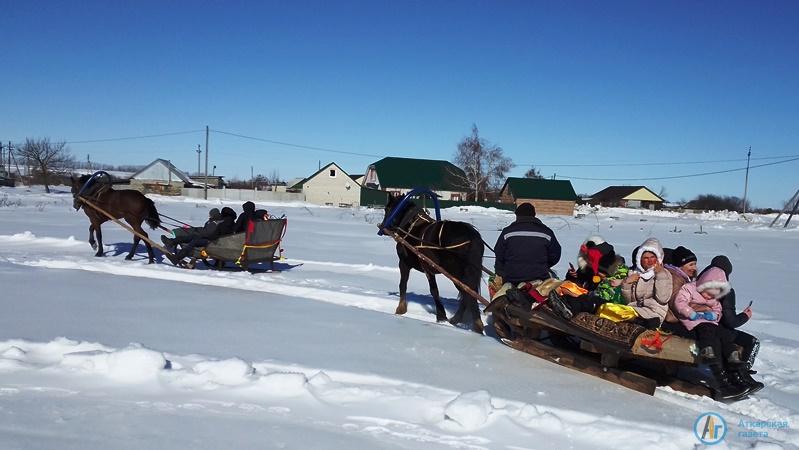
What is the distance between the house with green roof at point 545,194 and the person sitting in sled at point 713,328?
46.1 m

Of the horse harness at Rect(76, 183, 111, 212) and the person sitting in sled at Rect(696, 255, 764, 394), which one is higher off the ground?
the horse harness at Rect(76, 183, 111, 212)

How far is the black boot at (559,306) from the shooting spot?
512 centimetres

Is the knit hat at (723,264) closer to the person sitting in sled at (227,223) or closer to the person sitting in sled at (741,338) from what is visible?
the person sitting in sled at (741,338)

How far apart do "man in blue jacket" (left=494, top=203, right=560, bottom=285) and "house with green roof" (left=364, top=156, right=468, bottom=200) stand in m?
49.3

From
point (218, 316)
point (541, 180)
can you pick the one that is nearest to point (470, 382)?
point (218, 316)

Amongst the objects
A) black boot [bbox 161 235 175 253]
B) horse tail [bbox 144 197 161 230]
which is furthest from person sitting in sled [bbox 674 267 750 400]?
horse tail [bbox 144 197 161 230]

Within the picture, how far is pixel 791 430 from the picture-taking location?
4.06 metres

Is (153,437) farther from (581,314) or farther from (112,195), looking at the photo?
A: (112,195)

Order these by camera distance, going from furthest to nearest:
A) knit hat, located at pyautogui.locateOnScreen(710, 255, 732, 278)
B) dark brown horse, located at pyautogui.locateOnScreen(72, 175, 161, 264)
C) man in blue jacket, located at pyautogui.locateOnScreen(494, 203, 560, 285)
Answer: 1. dark brown horse, located at pyautogui.locateOnScreen(72, 175, 161, 264)
2. man in blue jacket, located at pyautogui.locateOnScreen(494, 203, 560, 285)
3. knit hat, located at pyautogui.locateOnScreen(710, 255, 732, 278)

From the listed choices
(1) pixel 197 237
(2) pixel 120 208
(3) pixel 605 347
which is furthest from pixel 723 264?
(2) pixel 120 208

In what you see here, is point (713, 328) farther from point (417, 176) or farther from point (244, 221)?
point (417, 176)

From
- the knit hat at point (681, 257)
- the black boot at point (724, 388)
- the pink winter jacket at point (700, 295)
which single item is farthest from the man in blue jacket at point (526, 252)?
the black boot at point (724, 388)

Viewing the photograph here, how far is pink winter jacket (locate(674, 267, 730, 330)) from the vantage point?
188 inches

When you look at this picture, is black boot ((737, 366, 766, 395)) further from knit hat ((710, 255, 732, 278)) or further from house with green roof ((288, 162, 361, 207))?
house with green roof ((288, 162, 361, 207))
